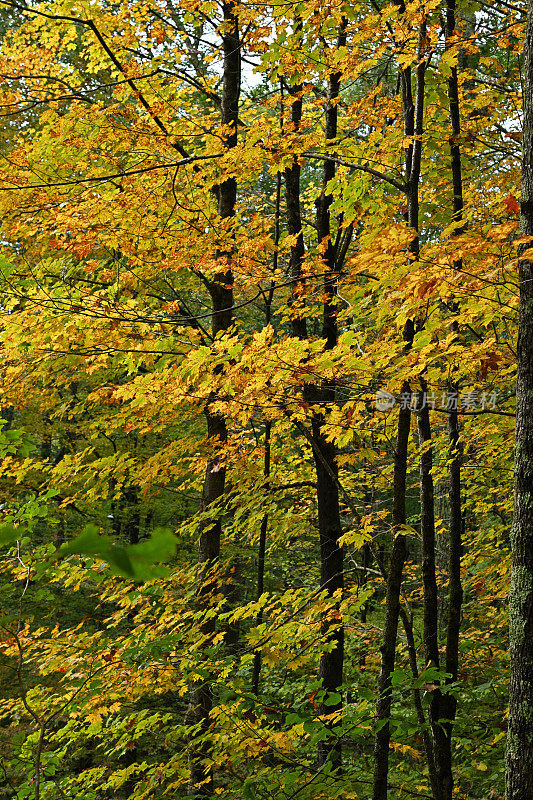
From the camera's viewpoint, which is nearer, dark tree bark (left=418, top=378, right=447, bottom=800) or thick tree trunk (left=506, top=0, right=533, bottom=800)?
thick tree trunk (left=506, top=0, right=533, bottom=800)

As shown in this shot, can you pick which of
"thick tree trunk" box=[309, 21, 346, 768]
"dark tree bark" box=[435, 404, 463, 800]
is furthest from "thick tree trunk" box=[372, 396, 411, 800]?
"thick tree trunk" box=[309, 21, 346, 768]

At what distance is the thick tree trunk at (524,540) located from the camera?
2.30 m

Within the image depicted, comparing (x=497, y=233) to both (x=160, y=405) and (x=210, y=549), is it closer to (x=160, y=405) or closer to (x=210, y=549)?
(x=160, y=405)

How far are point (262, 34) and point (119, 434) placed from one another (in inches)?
329

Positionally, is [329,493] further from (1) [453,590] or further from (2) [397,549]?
(2) [397,549]

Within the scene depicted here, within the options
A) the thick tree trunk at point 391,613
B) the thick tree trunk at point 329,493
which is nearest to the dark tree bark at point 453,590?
the thick tree trunk at point 329,493

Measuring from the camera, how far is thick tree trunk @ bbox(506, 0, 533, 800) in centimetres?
230

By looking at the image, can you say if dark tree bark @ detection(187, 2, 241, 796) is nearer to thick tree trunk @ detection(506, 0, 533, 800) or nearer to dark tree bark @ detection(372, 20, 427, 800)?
dark tree bark @ detection(372, 20, 427, 800)

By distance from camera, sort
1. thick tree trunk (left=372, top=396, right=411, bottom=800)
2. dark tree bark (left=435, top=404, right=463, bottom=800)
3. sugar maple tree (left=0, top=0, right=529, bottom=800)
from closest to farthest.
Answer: thick tree trunk (left=372, top=396, right=411, bottom=800)
sugar maple tree (left=0, top=0, right=529, bottom=800)
dark tree bark (left=435, top=404, right=463, bottom=800)

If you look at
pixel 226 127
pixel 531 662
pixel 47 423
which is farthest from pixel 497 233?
pixel 47 423

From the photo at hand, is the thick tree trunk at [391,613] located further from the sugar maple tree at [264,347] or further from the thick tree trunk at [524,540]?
the thick tree trunk at [524,540]

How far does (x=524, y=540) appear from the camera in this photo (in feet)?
7.87

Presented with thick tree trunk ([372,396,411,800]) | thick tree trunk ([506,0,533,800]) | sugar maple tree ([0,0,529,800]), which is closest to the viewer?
thick tree trunk ([506,0,533,800])

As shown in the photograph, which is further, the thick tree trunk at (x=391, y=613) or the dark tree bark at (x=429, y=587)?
the dark tree bark at (x=429, y=587)
